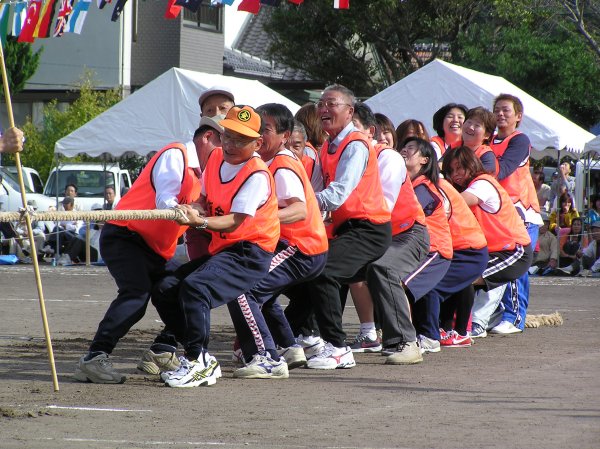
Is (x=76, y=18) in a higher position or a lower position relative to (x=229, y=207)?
higher

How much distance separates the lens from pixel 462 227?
10.4 m

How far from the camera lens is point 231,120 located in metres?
7.64

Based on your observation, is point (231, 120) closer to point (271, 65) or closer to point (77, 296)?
point (77, 296)

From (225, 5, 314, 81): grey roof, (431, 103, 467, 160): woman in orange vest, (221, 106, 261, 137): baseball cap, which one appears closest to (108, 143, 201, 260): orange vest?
(221, 106, 261, 137): baseball cap

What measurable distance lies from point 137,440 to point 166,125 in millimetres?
14250

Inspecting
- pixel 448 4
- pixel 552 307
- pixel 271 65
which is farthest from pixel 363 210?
pixel 271 65

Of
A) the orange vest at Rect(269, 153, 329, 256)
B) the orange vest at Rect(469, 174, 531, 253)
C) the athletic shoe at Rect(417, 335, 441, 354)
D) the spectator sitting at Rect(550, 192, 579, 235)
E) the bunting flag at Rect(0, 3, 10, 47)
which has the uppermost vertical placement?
the bunting flag at Rect(0, 3, 10, 47)

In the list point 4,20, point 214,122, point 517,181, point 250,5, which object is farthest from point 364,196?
point 4,20

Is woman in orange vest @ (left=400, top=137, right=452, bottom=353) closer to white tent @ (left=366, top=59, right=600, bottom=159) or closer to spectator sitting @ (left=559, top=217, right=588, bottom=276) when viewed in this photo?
white tent @ (left=366, top=59, right=600, bottom=159)

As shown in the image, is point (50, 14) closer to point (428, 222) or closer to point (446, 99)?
point (446, 99)

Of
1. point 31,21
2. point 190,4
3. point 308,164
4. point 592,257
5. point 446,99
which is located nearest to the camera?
point 308,164

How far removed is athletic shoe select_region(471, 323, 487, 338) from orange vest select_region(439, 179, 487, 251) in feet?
3.66

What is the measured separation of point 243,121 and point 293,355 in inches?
73.8

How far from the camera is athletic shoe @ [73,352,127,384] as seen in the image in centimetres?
778
